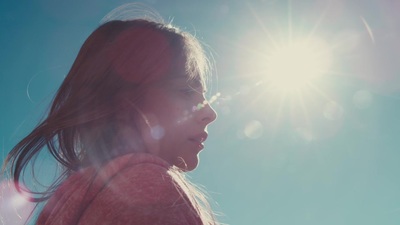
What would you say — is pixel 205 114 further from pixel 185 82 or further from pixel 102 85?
pixel 102 85

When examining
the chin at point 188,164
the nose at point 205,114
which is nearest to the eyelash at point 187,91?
the nose at point 205,114

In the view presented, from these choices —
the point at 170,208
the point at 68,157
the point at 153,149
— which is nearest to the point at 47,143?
the point at 68,157

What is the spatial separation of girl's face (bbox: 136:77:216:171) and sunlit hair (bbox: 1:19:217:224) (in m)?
0.07

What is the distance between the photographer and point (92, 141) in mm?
2021

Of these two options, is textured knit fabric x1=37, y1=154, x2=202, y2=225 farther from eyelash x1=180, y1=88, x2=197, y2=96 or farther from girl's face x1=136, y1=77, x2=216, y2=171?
eyelash x1=180, y1=88, x2=197, y2=96

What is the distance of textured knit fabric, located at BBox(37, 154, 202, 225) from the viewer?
124 centimetres

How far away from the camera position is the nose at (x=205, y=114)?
2.43 m

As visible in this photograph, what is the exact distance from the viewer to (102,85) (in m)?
2.29

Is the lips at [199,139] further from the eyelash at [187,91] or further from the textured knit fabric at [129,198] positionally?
the textured knit fabric at [129,198]

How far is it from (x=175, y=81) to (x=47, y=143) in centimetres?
85

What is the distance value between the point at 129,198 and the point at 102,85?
3.71 ft

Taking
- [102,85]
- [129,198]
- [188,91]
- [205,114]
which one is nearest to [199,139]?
[205,114]

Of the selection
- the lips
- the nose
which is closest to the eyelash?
the nose

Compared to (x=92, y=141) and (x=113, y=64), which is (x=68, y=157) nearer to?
(x=92, y=141)
